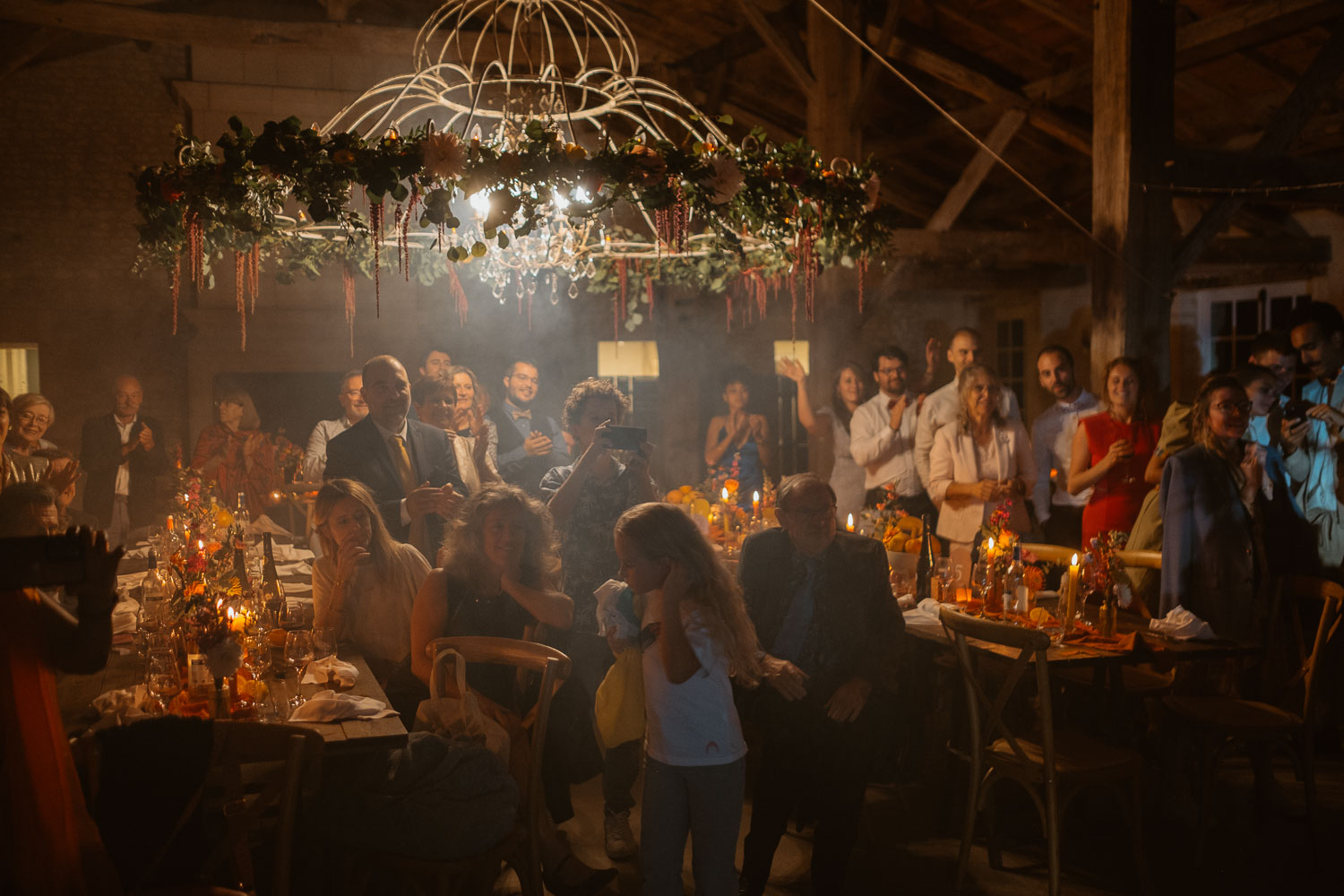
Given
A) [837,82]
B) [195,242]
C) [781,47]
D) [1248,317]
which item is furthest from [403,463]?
[1248,317]

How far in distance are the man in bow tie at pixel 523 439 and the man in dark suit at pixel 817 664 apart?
3066 millimetres

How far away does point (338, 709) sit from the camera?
2861 mm

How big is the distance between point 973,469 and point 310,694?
3.31 m

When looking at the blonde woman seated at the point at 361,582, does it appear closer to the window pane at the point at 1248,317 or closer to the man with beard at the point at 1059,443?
the man with beard at the point at 1059,443

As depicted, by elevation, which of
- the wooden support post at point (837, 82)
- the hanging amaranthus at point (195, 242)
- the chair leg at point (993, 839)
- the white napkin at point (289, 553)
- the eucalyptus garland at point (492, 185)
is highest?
the wooden support post at point (837, 82)

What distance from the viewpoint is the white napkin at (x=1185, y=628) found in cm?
379

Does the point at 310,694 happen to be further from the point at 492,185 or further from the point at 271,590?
the point at 492,185

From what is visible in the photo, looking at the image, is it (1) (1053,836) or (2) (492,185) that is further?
(2) (492,185)

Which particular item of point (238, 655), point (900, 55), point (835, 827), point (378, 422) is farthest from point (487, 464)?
point (900, 55)

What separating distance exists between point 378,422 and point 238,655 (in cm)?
167

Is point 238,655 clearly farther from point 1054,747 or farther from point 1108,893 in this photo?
point 1108,893

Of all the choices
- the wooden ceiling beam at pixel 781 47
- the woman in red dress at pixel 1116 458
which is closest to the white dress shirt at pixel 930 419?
the woman in red dress at pixel 1116 458

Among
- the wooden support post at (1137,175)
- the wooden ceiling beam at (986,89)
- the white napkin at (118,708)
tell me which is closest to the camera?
the white napkin at (118,708)

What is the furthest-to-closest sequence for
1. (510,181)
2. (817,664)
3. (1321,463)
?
(1321,463) < (510,181) < (817,664)
